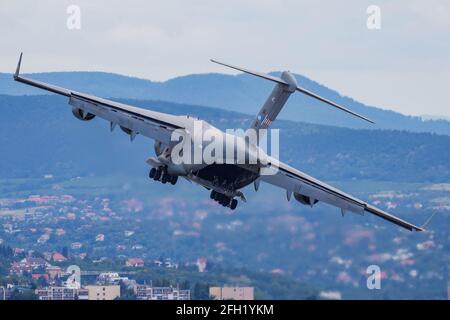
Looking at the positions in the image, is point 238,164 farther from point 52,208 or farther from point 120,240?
point 52,208

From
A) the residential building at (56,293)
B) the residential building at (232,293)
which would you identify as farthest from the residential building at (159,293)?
the residential building at (56,293)

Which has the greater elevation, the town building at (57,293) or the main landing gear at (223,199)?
the main landing gear at (223,199)

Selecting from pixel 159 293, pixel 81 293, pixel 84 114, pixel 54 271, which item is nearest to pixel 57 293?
pixel 81 293

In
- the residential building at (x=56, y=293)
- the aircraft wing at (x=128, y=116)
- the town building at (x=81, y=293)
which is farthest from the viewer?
the residential building at (x=56, y=293)

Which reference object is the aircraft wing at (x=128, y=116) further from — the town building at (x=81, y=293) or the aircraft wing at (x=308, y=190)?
the town building at (x=81, y=293)

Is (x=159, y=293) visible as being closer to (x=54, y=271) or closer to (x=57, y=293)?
(x=57, y=293)
